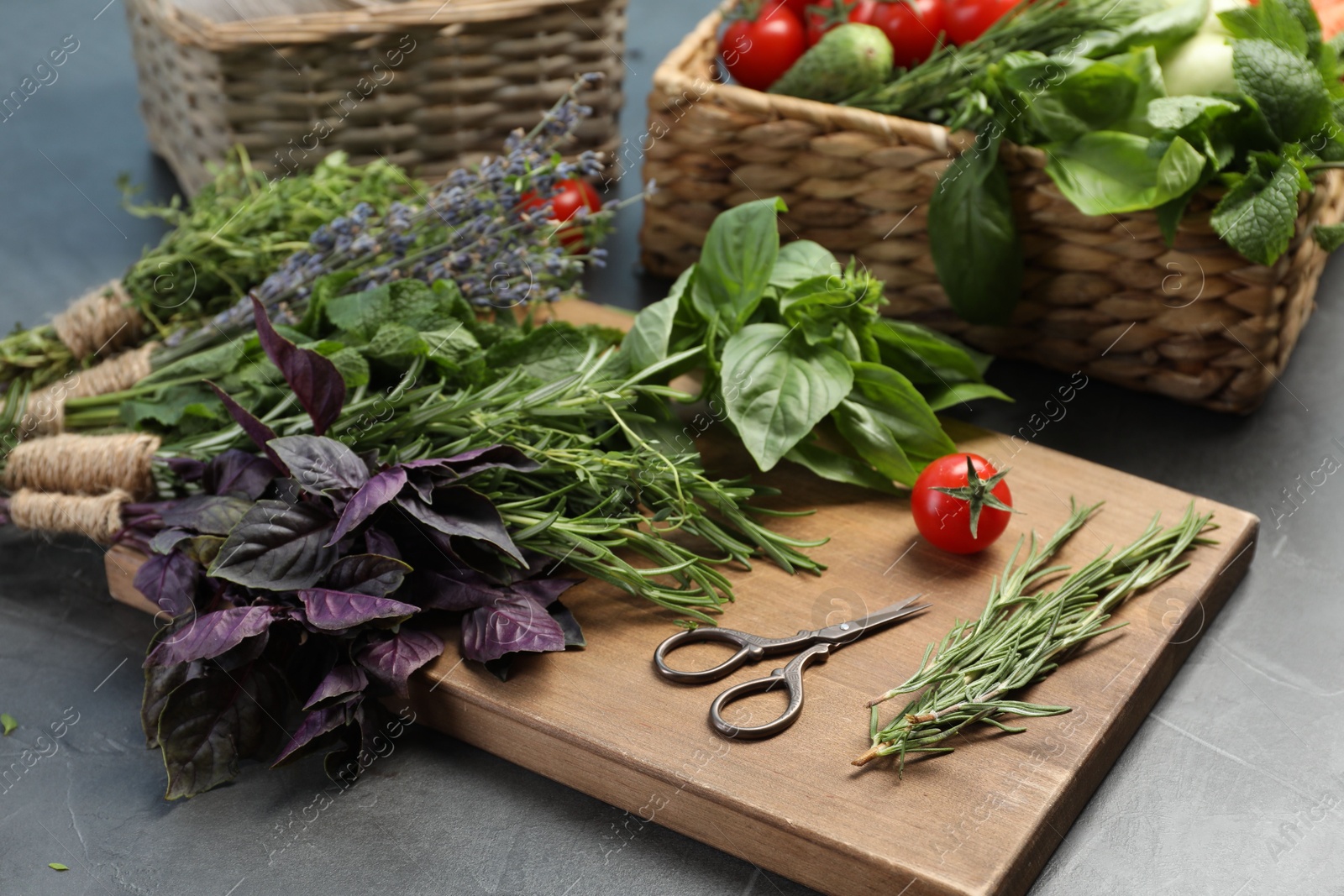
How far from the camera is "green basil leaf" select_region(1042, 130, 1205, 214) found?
973mm

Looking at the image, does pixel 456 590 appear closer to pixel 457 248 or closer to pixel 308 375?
pixel 308 375

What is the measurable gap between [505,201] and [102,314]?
1.29ft

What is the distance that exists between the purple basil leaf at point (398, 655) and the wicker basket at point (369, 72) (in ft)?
2.19

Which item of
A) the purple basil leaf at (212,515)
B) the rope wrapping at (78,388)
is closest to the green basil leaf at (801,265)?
the purple basil leaf at (212,515)

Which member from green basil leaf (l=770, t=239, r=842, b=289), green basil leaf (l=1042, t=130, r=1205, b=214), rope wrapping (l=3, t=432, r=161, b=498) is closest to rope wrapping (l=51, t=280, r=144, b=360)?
rope wrapping (l=3, t=432, r=161, b=498)

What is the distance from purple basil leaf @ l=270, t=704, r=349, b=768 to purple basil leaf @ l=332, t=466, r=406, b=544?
0.11 m

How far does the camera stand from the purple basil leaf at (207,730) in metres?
0.79

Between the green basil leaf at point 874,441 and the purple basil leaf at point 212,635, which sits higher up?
the purple basil leaf at point 212,635

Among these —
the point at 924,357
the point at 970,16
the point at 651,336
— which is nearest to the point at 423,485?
the point at 651,336

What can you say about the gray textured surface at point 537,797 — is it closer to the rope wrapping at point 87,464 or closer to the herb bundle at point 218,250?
the rope wrapping at point 87,464

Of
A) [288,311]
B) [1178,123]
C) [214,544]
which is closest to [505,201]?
[288,311]

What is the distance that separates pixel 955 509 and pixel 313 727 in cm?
48

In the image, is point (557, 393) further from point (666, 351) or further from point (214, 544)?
point (214, 544)

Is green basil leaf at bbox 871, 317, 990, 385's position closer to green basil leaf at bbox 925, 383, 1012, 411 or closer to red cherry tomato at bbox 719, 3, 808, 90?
green basil leaf at bbox 925, 383, 1012, 411
